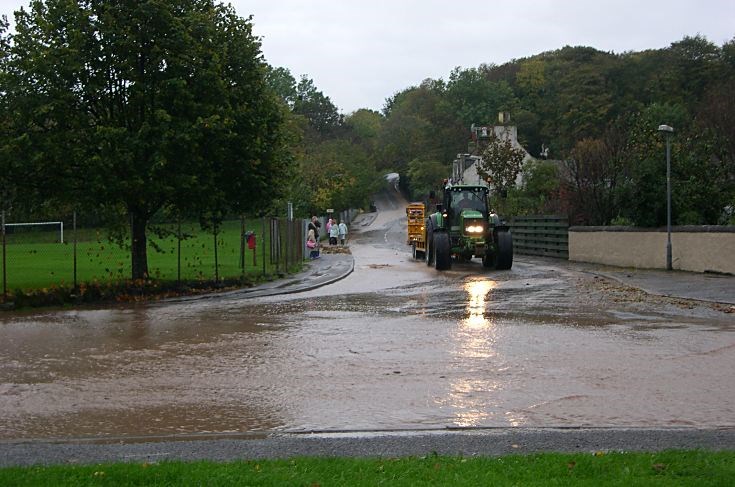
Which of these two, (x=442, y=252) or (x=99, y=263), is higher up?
(x=442, y=252)

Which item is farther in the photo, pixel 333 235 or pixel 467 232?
pixel 333 235

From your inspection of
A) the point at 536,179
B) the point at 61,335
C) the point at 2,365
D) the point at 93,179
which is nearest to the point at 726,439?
the point at 2,365

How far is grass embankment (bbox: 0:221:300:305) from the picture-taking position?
821 inches

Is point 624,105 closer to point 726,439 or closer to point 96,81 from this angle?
point 96,81

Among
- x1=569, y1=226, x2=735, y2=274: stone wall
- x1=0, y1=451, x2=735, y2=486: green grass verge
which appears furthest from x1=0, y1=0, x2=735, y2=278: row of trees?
x1=0, y1=451, x2=735, y2=486: green grass verge

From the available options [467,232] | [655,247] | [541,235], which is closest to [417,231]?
[541,235]

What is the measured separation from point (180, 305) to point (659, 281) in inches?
492

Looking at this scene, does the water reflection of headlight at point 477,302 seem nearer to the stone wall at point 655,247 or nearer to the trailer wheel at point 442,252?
the trailer wheel at point 442,252

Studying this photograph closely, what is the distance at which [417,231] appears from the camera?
38.8 metres

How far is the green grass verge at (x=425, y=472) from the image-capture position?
5797 mm

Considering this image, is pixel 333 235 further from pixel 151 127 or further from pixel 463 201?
pixel 151 127

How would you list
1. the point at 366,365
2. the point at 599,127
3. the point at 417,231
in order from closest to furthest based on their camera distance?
the point at 366,365 < the point at 417,231 < the point at 599,127

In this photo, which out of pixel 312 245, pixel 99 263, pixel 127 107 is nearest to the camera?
pixel 127 107

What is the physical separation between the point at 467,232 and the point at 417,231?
10.2 meters
